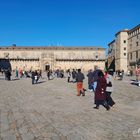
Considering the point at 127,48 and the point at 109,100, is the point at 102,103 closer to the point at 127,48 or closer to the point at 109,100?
the point at 109,100

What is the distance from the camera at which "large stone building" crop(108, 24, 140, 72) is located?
70.2m

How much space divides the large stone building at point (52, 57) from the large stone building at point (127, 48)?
9.71 metres

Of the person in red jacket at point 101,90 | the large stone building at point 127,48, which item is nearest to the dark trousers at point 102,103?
the person in red jacket at point 101,90

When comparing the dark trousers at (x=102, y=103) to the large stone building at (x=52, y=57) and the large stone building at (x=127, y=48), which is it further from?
the large stone building at (x=52, y=57)

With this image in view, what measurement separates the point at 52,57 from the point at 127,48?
28056 mm

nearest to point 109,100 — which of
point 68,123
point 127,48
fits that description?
point 68,123

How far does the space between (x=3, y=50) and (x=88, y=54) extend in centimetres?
2790

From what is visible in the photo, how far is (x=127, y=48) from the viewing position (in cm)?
7956

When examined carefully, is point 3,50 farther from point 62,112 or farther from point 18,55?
point 62,112

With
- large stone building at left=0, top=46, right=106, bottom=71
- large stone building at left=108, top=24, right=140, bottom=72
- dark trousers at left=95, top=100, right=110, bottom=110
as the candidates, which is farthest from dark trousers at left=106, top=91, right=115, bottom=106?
large stone building at left=0, top=46, right=106, bottom=71

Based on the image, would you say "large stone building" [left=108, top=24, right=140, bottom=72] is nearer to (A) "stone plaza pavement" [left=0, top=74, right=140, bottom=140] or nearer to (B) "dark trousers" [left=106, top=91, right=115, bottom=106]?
(B) "dark trousers" [left=106, top=91, right=115, bottom=106]

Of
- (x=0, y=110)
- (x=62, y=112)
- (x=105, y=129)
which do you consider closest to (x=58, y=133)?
(x=105, y=129)

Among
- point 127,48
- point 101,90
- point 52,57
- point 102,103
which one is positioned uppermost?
point 127,48

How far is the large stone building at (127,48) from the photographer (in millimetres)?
70250
